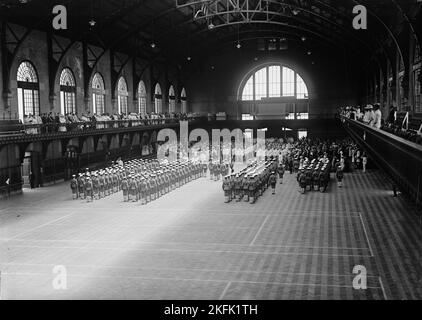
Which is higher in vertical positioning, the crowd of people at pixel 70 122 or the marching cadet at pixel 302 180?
the crowd of people at pixel 70 122

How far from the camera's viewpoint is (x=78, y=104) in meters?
42.9

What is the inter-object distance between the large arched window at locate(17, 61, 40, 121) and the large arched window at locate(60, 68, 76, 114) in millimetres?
3667

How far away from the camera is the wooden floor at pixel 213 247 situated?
13.8m

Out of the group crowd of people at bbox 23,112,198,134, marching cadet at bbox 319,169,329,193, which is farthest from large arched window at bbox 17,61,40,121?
marching cadet at bbox 319,169,329,193

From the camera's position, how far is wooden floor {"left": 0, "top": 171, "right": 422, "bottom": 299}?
13.8 metres

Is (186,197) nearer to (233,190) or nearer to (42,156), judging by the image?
(233,190)

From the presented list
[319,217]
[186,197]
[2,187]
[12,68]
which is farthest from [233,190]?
[12,68]

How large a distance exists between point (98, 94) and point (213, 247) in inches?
1253

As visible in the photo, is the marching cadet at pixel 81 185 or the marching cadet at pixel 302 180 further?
the marching cadet at pixel 302 180

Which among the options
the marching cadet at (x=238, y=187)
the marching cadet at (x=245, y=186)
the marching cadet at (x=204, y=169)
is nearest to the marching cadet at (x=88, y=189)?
the marching cadet at (x=238, y=187)

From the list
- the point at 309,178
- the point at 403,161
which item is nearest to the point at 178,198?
the point at 309,178

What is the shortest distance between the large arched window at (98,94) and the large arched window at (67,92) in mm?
3445

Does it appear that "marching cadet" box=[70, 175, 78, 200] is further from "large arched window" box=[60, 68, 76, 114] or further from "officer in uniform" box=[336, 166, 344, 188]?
"officer in uniform" box=[336, 166, 344, 188]

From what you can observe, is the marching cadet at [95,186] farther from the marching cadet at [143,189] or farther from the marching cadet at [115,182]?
the marching cadet at [143,189]
